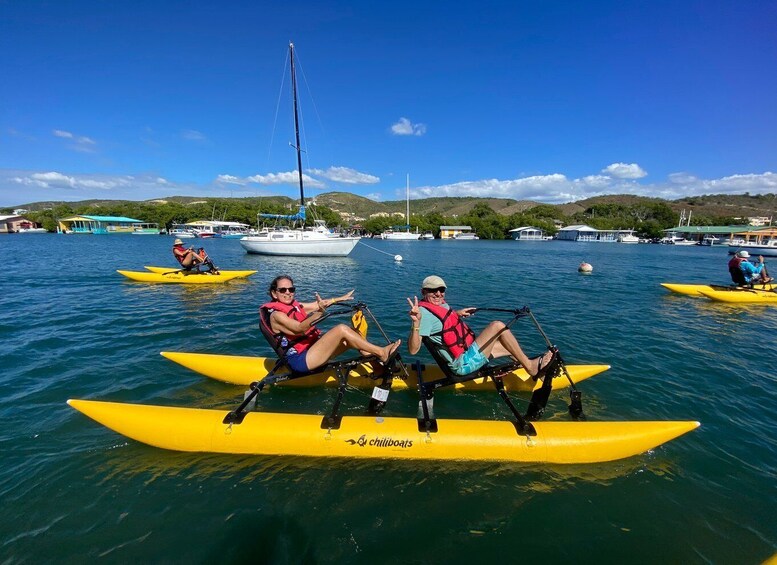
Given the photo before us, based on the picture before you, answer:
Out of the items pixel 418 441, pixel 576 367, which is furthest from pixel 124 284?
pixel 576 367

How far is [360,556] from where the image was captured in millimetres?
3330

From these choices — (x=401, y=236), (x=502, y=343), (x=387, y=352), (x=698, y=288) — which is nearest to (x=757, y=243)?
(x=698, y=288)

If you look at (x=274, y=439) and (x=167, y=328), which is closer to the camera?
(x=274, y=439)

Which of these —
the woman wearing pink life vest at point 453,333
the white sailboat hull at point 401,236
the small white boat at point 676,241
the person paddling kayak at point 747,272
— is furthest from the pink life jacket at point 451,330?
the small white boat at point 676,241

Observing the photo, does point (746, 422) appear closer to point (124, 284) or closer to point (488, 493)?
point (488, 493)

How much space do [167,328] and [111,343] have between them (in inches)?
57.8

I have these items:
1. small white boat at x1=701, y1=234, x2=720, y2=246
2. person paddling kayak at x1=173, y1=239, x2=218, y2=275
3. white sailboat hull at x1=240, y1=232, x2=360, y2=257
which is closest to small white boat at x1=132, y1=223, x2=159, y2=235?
white sailboat hull at x1=240, y1=232, x2=360, y2=257

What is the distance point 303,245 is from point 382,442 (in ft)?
92.1

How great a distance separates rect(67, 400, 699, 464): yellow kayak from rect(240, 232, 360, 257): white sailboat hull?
2664cm

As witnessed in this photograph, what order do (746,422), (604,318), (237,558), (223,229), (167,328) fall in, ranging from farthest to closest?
(223,229)
(604,318)
(167,328)
(746,422)
(237,558)

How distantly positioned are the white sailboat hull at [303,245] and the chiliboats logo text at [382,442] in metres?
27.2

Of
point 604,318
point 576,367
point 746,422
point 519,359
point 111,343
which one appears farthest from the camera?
point 604,318

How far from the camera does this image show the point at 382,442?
4.36 m

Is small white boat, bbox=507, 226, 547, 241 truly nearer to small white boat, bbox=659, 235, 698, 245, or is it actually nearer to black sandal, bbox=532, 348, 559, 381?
small white boat, bbox=659, 235, 698, 245
